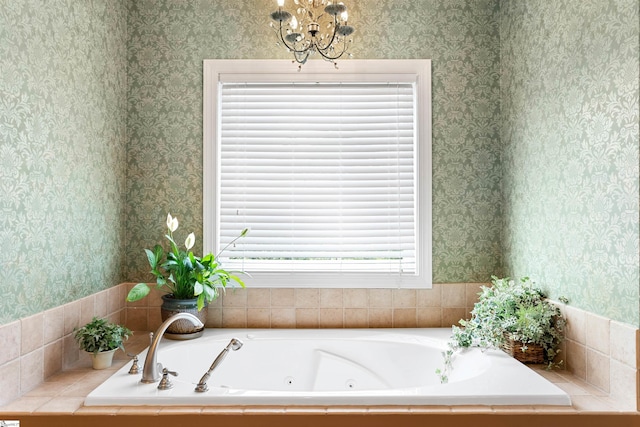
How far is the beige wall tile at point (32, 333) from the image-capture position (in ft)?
5.58

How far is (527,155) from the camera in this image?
7.59ft

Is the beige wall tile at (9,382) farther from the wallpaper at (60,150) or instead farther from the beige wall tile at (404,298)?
the beige wall tile at (404,298)

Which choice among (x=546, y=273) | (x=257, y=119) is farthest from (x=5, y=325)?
(x=546, y=273)

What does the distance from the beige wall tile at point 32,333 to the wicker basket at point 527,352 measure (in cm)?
200

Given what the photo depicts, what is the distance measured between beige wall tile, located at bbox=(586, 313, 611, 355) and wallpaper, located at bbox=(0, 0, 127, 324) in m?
2.19

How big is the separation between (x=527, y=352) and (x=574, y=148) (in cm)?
91

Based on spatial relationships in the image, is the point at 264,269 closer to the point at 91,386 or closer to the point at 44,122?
the point at 91,386

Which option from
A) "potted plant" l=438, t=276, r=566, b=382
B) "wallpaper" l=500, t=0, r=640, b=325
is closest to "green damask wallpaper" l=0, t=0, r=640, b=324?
"wallpaper" l=500, t=0, r=640, b=325

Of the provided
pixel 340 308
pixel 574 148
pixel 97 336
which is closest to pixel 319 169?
pixel 340 308

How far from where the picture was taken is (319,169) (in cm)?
263

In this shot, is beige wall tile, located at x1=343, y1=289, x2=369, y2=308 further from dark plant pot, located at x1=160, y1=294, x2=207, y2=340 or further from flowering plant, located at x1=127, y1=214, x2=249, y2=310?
dark plant pot, located at x1=160, y1=294, x2=207, y2=340

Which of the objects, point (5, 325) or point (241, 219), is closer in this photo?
point (5, 325)

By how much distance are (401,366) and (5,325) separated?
1.72m
